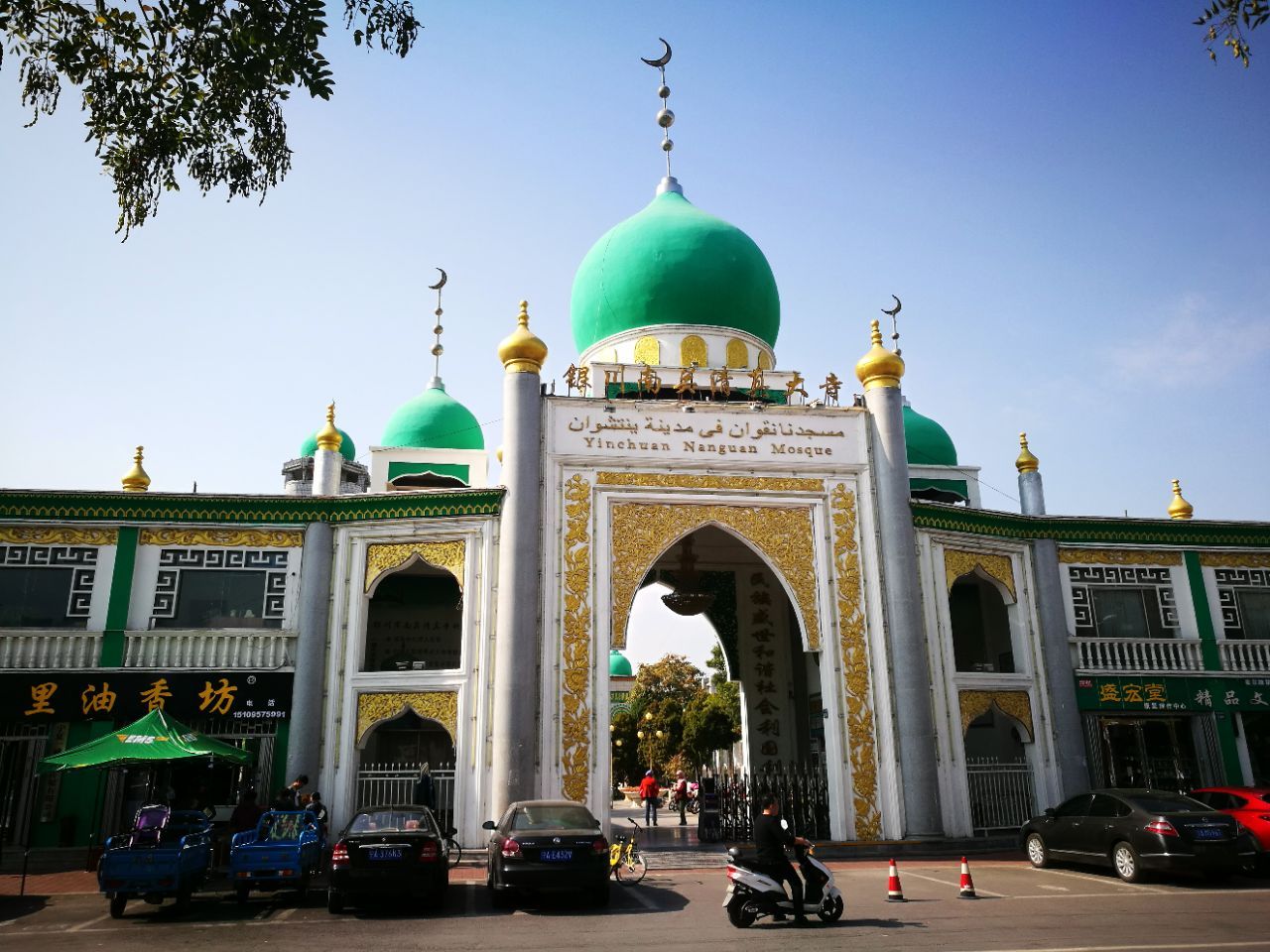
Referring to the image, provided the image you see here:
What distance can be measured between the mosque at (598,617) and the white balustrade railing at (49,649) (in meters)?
0.04

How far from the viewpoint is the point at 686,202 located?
23031 mm

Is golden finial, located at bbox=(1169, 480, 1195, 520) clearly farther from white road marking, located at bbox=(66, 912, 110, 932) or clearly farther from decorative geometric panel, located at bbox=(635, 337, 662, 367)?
white road marking, located at bbox=(66, 912, 110, 932)

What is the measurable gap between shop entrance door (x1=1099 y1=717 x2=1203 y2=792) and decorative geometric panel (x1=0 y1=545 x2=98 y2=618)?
17.9m

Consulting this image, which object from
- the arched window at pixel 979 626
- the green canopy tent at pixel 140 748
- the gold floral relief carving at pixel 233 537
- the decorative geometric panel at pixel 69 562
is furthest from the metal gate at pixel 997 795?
the decorative geometric panel at pixel 69 562

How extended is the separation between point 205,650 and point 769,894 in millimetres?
10936

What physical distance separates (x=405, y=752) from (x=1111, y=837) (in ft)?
43.3

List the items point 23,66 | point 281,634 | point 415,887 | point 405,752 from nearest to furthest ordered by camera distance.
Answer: point 23,66 < point 415,887 < point 281,634 < point 405,752

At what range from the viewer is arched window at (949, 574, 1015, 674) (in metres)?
21.0

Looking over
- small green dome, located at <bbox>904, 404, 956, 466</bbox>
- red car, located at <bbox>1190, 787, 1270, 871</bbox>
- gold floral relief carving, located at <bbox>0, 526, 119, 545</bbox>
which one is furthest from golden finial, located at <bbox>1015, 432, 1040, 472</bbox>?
gold floral relief carving, located at <bbox>0, 526, 119, 545</bbox>

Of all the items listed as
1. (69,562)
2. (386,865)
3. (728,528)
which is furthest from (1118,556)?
(69,562)

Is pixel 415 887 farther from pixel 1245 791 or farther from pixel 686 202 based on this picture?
pixel 686 202

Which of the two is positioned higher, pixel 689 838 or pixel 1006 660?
pixel 1006 660

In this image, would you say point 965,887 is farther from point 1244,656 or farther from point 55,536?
point 55,536

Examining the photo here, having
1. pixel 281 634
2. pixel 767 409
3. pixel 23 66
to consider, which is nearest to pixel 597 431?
pixel 767 409
